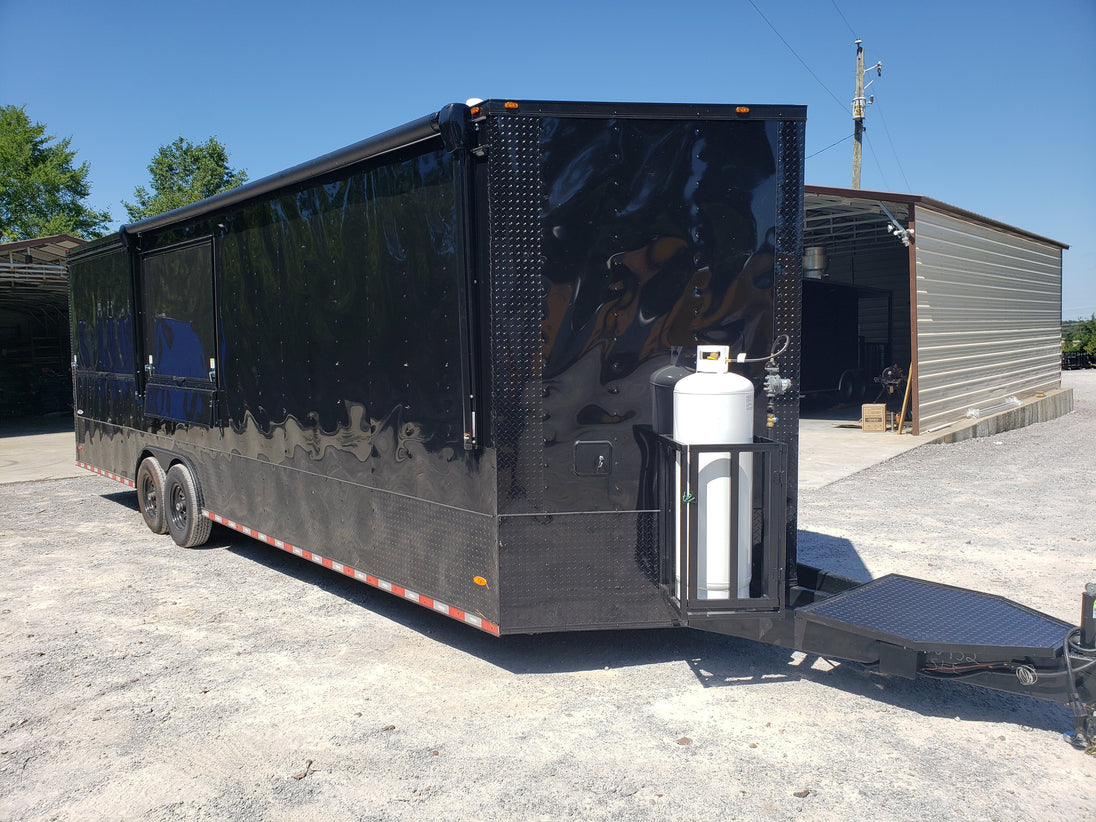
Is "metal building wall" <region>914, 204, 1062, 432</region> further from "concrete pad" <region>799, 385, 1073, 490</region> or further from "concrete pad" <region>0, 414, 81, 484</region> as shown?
"concrete pad" <region>0, 414, 81, 484</region>

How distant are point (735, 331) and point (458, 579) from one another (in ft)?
6.53

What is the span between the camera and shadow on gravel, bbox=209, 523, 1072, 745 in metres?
4.05

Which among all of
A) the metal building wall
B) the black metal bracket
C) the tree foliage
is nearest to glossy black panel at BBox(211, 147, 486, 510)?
the black metal bracket

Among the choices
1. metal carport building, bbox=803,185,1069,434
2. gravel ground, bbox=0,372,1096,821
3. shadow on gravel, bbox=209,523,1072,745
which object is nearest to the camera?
gravel ground, bbox=0,372,1096,821

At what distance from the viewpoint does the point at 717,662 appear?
4625 millimetres

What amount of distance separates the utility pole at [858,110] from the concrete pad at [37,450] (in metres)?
24.3

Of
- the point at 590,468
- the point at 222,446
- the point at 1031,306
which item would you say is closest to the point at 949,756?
the point at 590,468

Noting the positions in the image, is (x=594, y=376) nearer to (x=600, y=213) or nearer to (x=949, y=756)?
(x=600, y=213)

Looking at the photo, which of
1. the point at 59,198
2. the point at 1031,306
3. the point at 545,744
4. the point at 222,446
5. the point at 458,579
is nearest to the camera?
the point at 545,744

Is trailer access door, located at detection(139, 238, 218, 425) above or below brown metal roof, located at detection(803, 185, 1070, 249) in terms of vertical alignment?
below

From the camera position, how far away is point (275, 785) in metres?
3.40

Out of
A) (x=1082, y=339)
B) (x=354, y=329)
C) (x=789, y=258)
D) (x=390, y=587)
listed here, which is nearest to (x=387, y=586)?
(x=390, y=587)

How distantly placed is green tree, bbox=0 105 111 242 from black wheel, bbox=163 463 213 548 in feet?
110

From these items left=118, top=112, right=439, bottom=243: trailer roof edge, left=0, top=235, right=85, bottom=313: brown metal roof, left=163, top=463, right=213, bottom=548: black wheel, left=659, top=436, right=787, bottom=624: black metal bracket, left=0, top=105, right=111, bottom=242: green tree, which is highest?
left=0, top=105, right=111, bottom=242: green tree
